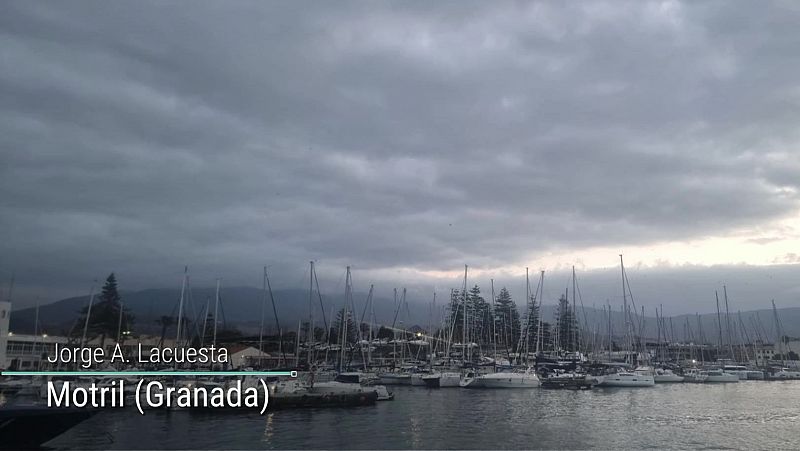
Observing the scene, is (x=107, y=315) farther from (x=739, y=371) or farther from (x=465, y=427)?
(x=739, y=371)

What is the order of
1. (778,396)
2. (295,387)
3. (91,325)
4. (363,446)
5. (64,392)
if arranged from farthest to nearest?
(91,325)
(778,396)
(295,387)
(363,446)
(64,392)

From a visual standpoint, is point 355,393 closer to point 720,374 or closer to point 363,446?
point 363,446

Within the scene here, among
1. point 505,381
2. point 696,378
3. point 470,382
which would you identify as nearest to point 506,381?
point 505,381

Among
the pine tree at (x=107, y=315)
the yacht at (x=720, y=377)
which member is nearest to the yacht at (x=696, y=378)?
the yacht at (x=720, y=377)

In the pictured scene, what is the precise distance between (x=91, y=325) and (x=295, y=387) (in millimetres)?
51801

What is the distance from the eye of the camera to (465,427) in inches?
1244

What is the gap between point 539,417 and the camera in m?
36.2

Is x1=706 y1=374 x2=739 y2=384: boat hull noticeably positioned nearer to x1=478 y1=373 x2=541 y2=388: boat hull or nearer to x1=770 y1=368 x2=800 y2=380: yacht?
x1=770 y1=368 x2=800 y2=380: yacht

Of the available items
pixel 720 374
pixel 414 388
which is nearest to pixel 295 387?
pixel 414 388

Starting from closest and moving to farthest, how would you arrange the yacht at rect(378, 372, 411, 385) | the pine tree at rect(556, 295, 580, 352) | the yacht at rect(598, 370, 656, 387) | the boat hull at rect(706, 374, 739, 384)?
1. the yacht at rect(598, 370, 656, 387)
2. the yacht at rect(378, 372, 411, 385)
3. the boat hull at rect(706, 374, 739, 384)
4. the pine tree at rect(556, 295, 580, 352)

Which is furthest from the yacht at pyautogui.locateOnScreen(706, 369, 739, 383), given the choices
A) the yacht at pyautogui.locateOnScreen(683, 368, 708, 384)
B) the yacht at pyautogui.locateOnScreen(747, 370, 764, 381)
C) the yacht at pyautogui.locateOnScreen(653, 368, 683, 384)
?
the yacht at pyautogui.locateOnScreen(747, 370, 764, 381)

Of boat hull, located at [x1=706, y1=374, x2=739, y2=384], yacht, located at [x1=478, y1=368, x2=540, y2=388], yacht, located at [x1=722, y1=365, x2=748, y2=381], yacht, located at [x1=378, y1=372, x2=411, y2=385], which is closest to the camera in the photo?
yacht, located at [x1=478, y1=368, x2=540, y2=388]

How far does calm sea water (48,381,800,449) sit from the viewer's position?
26594mm

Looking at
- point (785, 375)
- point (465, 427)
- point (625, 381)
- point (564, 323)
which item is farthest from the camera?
point (564, 323)
